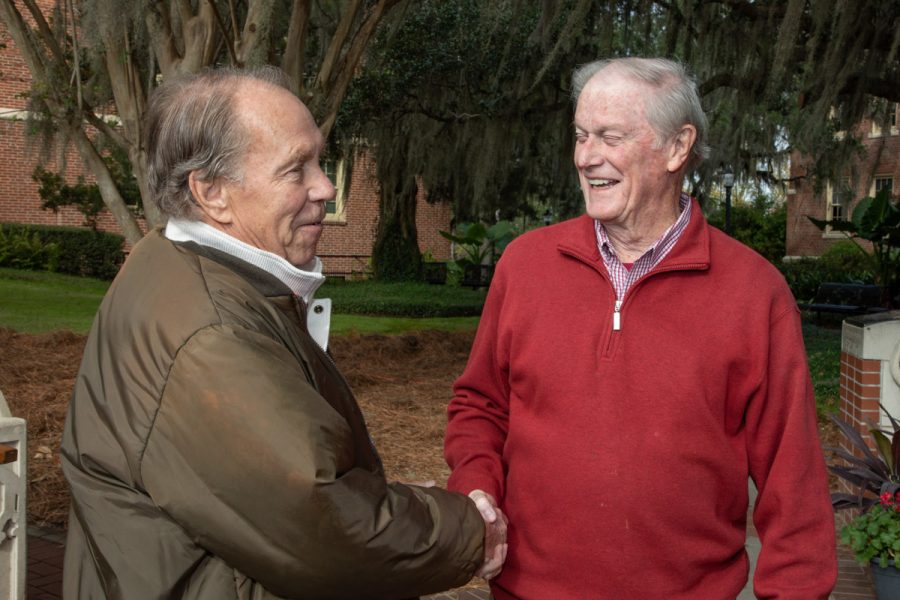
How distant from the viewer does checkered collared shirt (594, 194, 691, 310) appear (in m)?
2.26

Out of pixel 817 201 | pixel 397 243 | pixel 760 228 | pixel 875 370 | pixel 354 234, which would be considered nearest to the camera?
pixel 875 370

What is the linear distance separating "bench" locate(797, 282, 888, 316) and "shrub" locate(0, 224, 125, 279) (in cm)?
1542

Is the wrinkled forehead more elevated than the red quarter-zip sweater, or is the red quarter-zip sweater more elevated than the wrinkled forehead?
the wrinkled forehead

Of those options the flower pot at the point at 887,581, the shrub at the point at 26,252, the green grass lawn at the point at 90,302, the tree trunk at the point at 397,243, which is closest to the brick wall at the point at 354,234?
the tree trunk at the point at 397,243

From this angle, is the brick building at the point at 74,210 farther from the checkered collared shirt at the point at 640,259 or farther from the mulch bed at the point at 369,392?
the checkered collared shirt at the point at 640,259

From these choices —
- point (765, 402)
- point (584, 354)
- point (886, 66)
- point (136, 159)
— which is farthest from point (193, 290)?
point (886, 66)

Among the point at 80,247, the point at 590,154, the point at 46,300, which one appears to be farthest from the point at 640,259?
the point at 80,247

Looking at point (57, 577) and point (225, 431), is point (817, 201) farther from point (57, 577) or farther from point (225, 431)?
point (225, 431)

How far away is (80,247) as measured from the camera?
21.4m

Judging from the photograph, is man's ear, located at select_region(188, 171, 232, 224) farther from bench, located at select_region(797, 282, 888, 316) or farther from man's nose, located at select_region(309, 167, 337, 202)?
bench, located at select_region(797, 282, 888, 316)

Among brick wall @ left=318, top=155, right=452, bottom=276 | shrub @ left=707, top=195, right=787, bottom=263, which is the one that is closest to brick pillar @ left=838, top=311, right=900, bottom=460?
brick wall @ left=318, top=155, right=452, bottom=276

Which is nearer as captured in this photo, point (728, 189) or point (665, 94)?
point (665, 94)

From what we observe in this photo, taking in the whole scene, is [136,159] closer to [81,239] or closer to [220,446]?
[220,446]

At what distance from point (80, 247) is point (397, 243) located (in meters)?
7.48
